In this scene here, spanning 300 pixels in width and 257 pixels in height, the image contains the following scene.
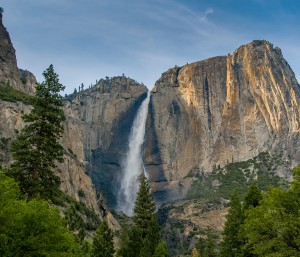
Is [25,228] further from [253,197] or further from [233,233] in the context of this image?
[233,233]

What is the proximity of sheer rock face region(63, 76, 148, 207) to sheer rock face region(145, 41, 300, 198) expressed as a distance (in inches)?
357

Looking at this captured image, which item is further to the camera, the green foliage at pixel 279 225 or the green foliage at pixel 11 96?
the green foliage at pixel 11 96

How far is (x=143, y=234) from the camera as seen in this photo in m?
50.1

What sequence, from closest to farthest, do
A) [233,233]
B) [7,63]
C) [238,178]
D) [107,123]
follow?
[233,233]
[7,63]
[238,178]
[107,123]

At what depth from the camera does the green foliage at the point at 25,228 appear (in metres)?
18.4

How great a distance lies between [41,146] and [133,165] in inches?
5100

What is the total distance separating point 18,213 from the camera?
18.9 meters

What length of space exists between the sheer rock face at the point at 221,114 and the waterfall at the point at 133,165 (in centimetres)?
291

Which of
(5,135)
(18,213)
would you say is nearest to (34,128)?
(18,213)

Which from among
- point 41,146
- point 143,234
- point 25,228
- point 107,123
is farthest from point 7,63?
point 25,228

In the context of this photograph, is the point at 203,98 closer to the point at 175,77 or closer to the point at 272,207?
the point at 175,77

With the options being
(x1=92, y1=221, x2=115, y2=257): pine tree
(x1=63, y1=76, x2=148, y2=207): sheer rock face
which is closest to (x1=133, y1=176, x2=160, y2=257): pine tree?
(x1=92, y1=221, x2=115, y2=257): pine tree

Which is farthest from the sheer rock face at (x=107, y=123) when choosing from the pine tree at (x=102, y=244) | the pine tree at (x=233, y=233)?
the pine tree at (x=233, y=233)

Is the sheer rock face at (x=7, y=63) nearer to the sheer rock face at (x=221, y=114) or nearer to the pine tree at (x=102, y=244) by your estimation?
the pine tree at (x=102, y=244)
